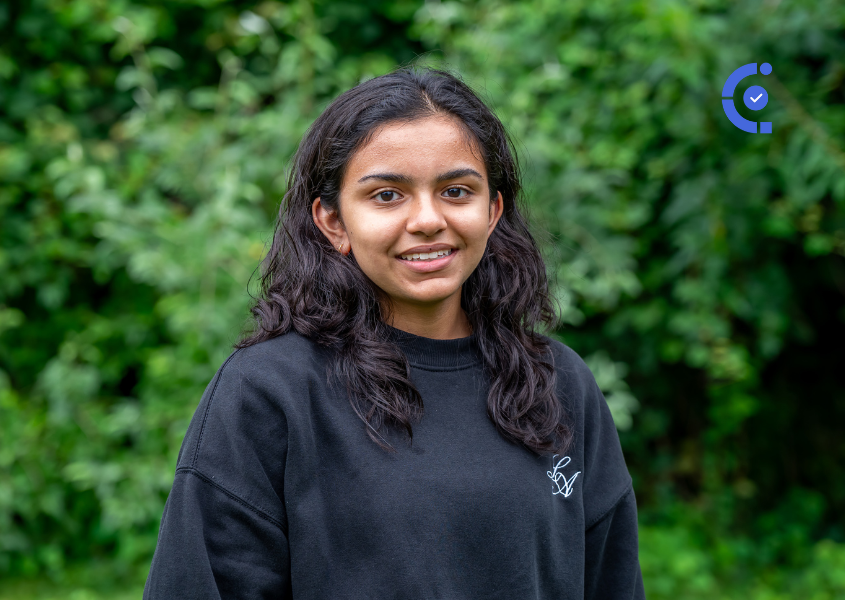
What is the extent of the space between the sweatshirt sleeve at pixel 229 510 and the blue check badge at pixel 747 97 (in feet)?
7.60

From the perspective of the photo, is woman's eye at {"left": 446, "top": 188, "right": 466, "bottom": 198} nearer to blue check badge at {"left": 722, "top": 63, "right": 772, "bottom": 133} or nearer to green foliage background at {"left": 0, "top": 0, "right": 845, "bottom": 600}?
green foliage background at {"left": 0, "top": 0, "right": 845, "bottom": 600}

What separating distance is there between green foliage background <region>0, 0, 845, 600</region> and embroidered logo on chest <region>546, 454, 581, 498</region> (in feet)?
4.05

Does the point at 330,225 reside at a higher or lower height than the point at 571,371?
higher

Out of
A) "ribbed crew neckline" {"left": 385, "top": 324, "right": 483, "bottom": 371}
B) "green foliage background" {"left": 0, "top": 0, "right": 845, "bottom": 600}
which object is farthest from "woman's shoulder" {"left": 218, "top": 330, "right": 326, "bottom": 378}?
"green foliage background" {"left": 0, "top": 0, "right": 845, "bottom": 600}

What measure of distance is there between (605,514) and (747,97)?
2.02 meters

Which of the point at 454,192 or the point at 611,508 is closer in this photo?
the point at 454,192

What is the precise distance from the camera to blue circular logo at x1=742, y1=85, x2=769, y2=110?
9.87 feet

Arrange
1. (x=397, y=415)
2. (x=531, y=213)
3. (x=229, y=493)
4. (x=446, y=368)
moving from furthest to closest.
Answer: (x=531, y=213), (x=446, y=368), (x=397, y=415), (x=229, y=493)

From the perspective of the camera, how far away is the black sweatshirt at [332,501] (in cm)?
133

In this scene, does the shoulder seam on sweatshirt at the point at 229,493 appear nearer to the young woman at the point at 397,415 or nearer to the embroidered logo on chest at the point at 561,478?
the young woman at the point at 397,415

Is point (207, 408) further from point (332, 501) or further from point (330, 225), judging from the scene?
point (330, 225)

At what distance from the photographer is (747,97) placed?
10.0 feet

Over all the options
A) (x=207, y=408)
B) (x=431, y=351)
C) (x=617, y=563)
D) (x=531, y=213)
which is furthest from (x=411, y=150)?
(x=531, y=213)

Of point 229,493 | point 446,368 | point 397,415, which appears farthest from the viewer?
point 446,368
